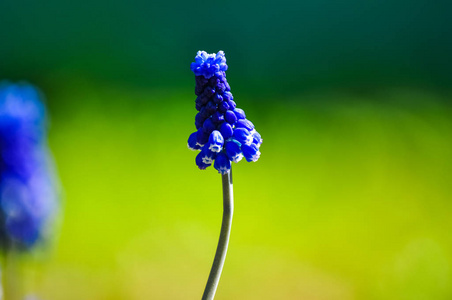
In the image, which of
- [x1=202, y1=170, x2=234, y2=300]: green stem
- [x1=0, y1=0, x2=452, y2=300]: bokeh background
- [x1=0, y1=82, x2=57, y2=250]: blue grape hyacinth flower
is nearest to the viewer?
[x1=202, y1=170, x2=234, y2=300]: green stem

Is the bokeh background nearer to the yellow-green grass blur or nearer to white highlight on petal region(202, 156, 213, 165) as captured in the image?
the yellow-green grass blur

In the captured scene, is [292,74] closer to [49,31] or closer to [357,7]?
[357,7]

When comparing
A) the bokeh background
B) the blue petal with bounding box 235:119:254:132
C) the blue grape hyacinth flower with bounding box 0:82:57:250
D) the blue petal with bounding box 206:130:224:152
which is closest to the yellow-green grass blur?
the bokeh background

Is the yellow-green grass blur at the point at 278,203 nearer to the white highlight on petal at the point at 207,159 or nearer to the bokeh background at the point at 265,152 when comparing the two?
the bokeh background at the point at 265,152

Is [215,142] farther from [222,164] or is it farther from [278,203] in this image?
[278,203]

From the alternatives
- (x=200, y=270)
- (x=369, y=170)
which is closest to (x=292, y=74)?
(x=369, y=170)
